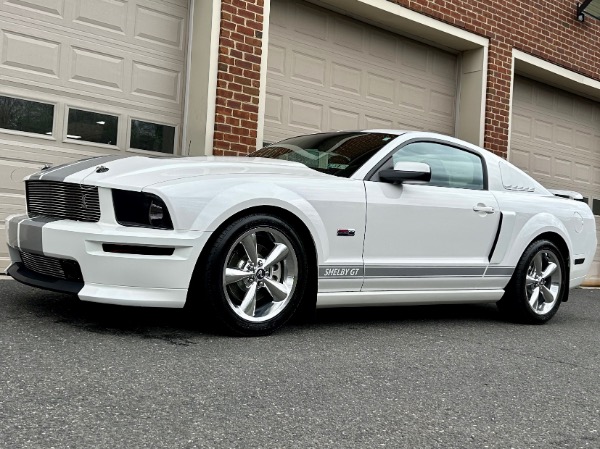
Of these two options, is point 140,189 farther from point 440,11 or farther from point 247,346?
point 440,11

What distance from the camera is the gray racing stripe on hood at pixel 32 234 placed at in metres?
3.87

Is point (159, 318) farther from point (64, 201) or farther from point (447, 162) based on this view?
point (447, 162)

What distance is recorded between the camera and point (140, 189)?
3.74 metres

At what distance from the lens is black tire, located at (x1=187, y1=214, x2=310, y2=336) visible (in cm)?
386

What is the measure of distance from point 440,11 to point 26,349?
7966 mm

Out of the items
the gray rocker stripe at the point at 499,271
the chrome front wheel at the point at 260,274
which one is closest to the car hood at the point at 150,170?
the chrome front wheel at the point at 260,274

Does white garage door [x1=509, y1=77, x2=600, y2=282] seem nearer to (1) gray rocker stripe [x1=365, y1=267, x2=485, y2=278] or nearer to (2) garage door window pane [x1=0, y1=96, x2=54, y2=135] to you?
(1) gray rocker stripe [x1=365, y1=267, x2=485, y2=278]

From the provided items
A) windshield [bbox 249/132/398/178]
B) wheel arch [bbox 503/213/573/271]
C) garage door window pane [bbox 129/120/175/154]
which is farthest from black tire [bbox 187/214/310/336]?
garage door window pane [bbox 129/120/175/154]

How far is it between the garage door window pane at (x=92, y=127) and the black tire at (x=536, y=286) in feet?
13.4

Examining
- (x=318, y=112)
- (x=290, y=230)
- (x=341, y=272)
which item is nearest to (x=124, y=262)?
(x=290, y=230)

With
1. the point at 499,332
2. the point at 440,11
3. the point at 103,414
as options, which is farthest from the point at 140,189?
the point at 440,11

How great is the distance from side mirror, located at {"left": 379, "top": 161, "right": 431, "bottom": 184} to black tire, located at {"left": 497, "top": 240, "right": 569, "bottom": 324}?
148cm

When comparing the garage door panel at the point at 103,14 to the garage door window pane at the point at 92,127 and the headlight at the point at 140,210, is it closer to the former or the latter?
the garage door window pane at the point at 92,127

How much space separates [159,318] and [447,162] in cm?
244
